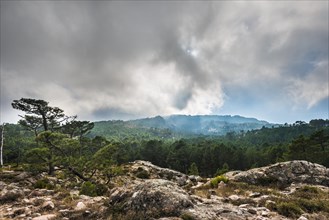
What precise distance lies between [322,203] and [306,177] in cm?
1104

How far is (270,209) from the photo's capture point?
34.4 ft

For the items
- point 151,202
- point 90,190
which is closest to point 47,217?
point 151,202

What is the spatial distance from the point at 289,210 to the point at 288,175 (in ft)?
42.2

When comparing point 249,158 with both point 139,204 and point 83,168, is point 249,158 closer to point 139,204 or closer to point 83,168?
point 83,168

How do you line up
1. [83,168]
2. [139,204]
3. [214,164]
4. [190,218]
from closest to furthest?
[190,218] → [139,204] → [83,168] → [214,164]

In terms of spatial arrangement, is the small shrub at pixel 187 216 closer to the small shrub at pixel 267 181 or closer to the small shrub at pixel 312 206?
the small shrub at pixel 312 206

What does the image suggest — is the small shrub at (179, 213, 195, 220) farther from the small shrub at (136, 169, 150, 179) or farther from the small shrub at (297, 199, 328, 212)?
the small shrub at (136, 169, 150, 179)

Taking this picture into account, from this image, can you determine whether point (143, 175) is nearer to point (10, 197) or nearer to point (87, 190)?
point (87, 190)

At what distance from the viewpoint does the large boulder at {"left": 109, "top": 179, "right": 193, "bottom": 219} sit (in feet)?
28.7

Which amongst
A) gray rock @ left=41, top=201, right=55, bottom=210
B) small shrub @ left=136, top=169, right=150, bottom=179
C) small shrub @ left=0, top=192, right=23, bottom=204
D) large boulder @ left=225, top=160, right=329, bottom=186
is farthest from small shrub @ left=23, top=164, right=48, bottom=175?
large boulder @ left=225, top=160, right=329, bottom=186

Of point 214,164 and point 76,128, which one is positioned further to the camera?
point 214,164

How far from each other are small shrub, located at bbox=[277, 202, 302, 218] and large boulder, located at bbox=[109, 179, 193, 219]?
425 cm

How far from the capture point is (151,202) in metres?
9.31

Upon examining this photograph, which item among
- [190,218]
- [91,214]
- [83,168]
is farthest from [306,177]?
[83,168]
